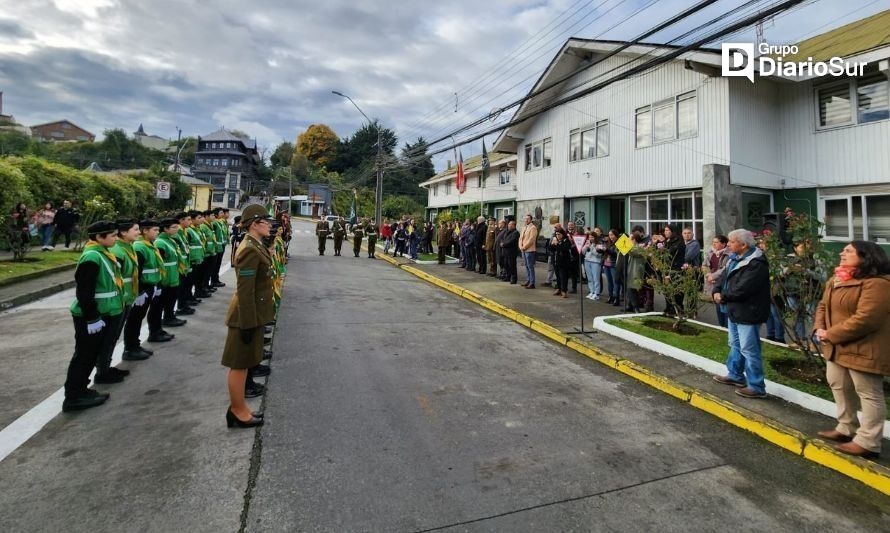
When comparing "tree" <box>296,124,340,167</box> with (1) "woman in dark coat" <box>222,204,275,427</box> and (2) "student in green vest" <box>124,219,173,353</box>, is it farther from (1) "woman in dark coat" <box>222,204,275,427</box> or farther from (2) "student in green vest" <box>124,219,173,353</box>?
(1) "woman in dark coat" <box>222,204,275,427</box>

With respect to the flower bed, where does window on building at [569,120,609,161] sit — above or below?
above

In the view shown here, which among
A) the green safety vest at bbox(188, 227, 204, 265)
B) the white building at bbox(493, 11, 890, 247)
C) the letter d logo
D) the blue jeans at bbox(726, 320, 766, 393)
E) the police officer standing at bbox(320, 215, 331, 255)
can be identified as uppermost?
the letter d logo

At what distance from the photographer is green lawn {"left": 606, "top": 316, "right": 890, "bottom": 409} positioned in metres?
4.79

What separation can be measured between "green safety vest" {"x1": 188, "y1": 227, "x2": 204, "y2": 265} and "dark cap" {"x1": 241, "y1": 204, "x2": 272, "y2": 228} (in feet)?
15.4

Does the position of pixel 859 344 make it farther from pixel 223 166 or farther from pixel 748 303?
pixel 223 166

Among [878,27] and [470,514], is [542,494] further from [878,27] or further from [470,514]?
[878,27]

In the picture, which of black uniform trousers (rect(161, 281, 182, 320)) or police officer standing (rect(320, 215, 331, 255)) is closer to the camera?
black uniform trousers (rect(161, 281, 182, 320))

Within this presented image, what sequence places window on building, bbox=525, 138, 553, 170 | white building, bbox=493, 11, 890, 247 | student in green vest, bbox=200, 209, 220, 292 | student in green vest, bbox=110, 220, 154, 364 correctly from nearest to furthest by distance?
student in green vest, bbox=110, 220, 154, 364 → student in green vest, bbox=200, 209, 220, 292 → white building, bbox=493, 11, 890, 247 → window on building, bbox=525, 138, 553, 170

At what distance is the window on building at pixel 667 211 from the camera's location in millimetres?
13438

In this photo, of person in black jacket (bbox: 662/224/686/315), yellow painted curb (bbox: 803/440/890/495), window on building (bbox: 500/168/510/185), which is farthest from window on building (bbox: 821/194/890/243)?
window on building (bbox: 500/168/510/185)

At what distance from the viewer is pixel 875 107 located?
11047 millimetres

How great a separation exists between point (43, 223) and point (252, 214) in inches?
644

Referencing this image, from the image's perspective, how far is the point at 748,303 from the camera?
464 cm

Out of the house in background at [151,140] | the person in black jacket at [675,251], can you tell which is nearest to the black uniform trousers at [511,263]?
the person in black jacket at [675,251]
